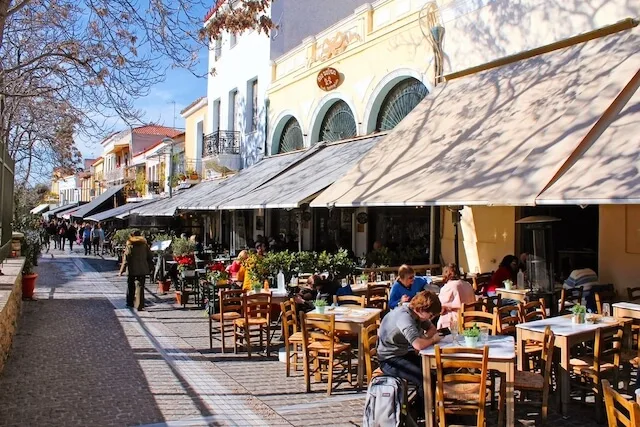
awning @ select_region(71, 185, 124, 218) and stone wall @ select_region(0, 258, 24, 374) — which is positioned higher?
awning @ select_region(71, 185, 124, 218)

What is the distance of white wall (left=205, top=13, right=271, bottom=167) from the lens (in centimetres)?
2027

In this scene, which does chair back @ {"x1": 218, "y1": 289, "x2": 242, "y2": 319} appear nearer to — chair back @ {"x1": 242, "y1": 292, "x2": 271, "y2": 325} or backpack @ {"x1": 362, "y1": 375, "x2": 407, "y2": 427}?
chair back @ {"x1": 242, "y1": 292, "x2": 271, "y2": 325}

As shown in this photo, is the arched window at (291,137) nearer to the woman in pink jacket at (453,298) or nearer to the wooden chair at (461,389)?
the woman in pink jacket at (453,298)

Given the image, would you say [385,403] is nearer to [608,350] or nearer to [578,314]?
[608,350]

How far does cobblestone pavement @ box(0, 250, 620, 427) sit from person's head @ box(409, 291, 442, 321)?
1217 mm

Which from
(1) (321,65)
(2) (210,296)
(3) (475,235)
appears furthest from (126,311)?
(1) (321,65)

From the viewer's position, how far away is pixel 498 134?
862 cm

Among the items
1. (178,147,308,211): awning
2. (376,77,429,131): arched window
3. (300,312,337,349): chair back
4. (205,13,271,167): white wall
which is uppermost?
(205,13,271,167): white wall

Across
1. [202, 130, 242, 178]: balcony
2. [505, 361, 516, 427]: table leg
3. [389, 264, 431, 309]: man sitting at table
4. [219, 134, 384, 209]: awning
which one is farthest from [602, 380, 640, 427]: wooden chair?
→ [202, 130, 242, 178]: balcony

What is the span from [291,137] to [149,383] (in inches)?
508

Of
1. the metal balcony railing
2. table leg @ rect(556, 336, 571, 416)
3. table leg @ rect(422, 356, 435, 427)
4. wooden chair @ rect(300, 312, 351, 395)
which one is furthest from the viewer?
the metal balcony railing

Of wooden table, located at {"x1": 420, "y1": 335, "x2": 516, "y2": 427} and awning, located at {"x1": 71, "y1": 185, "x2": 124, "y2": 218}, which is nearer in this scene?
wooden table, located at {"x1": 420, "y1": 335, "x2": 516, "y2": 427}

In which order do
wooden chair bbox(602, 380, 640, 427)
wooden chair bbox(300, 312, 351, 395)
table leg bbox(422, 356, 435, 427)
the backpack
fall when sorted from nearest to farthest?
wooden chair bbox(602, 380, 640, 427)
the backpack
table leg bbox(422, 356, 435, 427)
wooden chair bbox(300, 312, 351, 395)

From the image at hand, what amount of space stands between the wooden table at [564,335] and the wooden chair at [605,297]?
Answer: 1095 mm
